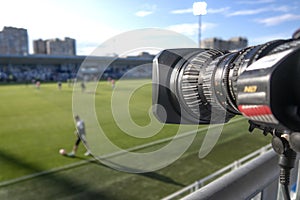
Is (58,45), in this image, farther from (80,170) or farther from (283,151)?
(283,151)

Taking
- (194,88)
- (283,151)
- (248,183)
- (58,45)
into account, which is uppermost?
(58,45)

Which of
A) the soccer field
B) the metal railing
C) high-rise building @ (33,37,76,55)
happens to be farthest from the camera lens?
high-rise building @ (33,37,76,55)

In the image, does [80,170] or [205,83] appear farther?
[80,170]

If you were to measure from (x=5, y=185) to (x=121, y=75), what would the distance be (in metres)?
4.67

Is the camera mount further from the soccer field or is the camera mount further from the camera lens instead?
the soccer field

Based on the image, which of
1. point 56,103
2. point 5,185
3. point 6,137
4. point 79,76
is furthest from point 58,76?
point 79,76

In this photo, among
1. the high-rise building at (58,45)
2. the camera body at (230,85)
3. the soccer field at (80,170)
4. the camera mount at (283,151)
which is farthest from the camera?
the soccer field at (80,170)

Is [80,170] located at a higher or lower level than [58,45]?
lower

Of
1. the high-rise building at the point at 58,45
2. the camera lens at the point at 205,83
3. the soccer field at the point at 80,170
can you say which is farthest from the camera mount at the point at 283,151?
the high-rise building at the point at 58,45

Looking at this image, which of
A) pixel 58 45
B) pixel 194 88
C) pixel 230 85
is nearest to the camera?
pixel 230 85

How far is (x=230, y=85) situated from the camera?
509mm

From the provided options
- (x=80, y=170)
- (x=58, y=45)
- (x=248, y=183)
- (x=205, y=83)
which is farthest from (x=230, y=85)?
(x=58, y=45)

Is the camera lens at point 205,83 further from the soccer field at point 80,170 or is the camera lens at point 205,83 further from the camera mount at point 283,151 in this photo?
the soccer field at point 80,170

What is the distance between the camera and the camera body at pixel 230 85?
332 mm
